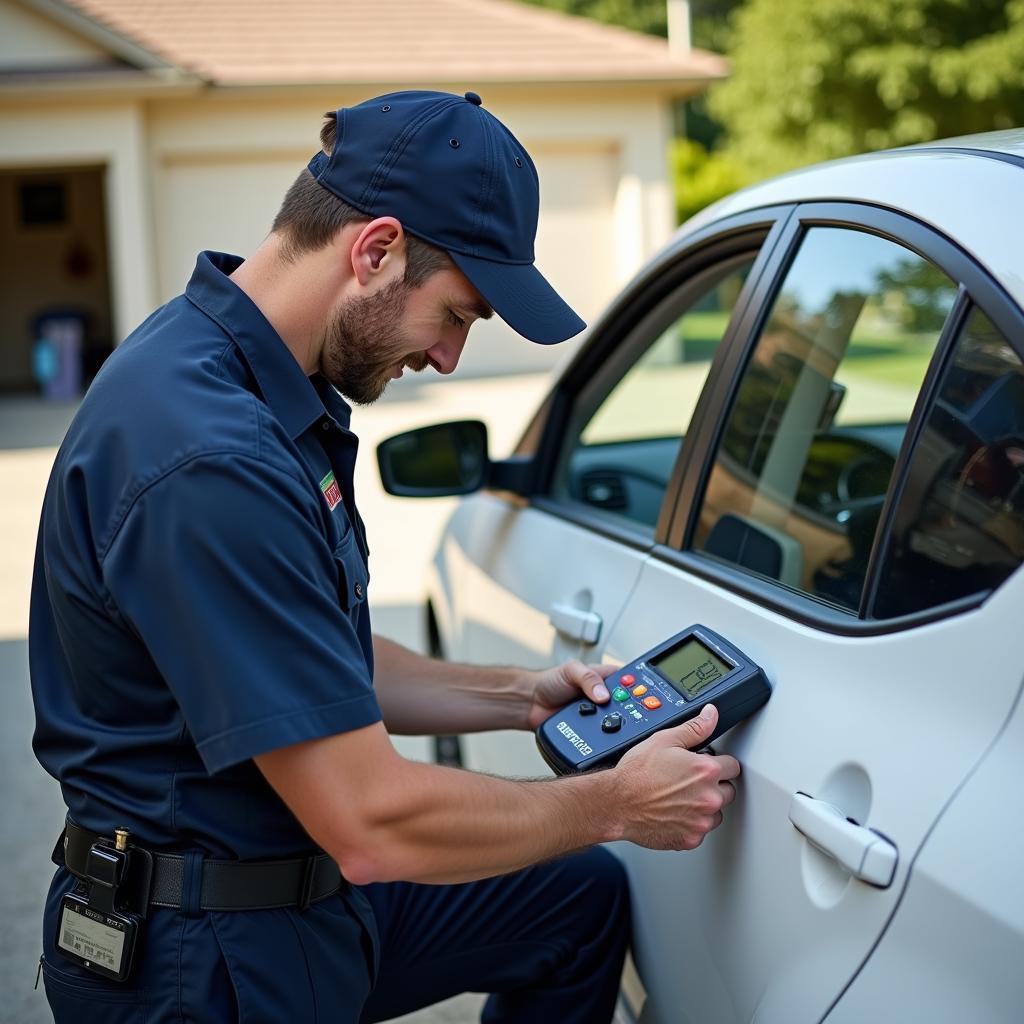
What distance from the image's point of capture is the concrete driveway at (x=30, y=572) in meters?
3.51

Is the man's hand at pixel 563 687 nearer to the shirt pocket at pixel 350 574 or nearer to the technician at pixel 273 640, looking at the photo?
the technician at pixel 273 640

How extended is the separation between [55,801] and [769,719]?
340 centimetres

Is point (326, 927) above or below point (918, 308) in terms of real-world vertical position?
below

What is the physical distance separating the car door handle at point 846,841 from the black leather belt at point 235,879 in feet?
2.12

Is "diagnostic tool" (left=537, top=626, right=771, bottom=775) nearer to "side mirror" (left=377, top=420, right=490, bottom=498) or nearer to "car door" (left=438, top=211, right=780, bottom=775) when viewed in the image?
"car door" (left=438, top=211, right=780, bottom=775)

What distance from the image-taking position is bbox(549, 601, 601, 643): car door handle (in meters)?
2.26

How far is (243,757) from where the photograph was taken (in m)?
1.50

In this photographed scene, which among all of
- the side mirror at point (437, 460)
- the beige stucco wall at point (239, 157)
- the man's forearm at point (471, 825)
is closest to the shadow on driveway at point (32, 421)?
the beige stucco wall at point (239, 157)

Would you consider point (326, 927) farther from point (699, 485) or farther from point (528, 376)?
point (528, 376)

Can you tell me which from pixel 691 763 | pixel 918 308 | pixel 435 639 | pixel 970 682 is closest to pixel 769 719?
pixel 691 763

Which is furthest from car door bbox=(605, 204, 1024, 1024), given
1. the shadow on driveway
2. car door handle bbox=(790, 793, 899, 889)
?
the shadow on driveway

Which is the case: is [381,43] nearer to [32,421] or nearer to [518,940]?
[32,421]

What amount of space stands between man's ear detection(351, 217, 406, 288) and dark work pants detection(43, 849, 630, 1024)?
0.84 m

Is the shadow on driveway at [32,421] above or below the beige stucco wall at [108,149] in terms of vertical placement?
below
